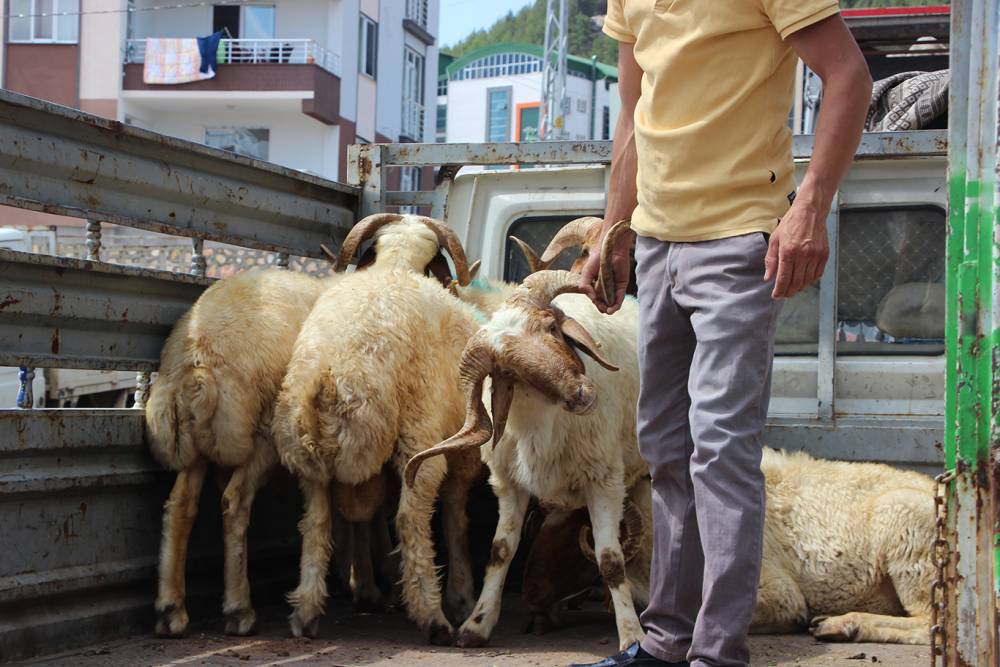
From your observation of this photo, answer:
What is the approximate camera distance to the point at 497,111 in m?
57.8

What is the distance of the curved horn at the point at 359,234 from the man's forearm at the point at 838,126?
3276 millimetres

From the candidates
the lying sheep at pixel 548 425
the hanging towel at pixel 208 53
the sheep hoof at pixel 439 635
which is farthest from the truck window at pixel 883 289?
the hanging towel at pixel 208 53

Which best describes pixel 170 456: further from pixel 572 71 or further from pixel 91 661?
pixel 572 71

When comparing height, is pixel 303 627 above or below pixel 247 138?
below

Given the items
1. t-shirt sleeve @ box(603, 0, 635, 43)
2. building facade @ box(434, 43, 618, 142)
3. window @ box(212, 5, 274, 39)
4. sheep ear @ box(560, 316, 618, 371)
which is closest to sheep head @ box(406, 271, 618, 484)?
sheep ear @ box(560, 316, 618, 371)

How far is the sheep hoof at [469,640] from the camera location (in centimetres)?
Answer: 490

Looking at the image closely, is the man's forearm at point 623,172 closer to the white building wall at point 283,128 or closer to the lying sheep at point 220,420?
the lying sheep at point 220,420

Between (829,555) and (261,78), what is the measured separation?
2659 centimetres

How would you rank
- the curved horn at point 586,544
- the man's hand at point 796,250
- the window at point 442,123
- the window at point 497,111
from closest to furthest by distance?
the man's hand at point 796,250, the curved horn at point 586,544, the window at point 497,111, the window at point 442,123

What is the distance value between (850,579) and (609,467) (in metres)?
1.29

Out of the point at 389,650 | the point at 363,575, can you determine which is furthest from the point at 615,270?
the point at 363,575

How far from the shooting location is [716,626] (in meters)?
3.18

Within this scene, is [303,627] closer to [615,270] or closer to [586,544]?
[586,544]

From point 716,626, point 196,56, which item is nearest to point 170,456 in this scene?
point 716,626
